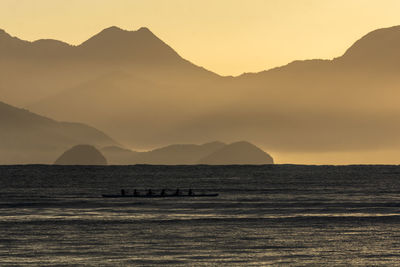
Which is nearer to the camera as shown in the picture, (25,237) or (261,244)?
(261,244)

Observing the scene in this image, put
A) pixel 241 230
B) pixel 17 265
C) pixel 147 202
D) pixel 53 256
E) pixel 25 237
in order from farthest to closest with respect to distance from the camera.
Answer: pixel 147 202 < pixel 241 230 < pixel 25 237 < pixel 53 256 < pixel 17 265

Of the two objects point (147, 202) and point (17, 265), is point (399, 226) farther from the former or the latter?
point (147, 202)

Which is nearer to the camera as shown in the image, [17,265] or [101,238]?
[17,265]

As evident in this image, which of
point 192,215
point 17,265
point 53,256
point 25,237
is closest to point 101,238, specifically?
point 25,237

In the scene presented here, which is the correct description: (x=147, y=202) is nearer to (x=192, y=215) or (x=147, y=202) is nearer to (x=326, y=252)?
(x=192, y=215)

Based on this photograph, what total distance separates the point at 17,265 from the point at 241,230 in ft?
114

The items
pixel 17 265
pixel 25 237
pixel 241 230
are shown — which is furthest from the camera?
pixel 241 230

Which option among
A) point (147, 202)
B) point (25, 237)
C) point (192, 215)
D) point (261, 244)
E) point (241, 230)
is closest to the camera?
point (261, 244)

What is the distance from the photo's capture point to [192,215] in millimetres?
123625

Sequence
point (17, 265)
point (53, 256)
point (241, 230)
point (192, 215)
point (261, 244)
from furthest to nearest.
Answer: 1. point (192, 215)
2. point (241, 230)
3. point (261, 244)
4. point (53, 256)
5. point (17, 265)

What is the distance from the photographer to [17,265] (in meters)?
71.2

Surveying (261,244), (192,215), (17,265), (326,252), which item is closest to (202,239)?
(261,244)

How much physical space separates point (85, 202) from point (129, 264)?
88545mm

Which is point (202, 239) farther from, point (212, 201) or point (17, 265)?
point (212, 201)
